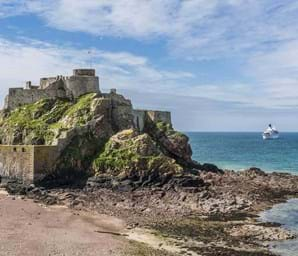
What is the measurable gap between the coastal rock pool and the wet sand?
8983 millimetres

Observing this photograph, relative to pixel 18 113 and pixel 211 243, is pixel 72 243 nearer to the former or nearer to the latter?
pixel 211 243

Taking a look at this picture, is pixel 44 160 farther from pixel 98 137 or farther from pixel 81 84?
pixel 81 84

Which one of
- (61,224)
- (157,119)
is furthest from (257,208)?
(157,119)

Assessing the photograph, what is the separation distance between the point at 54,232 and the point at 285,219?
1731cm

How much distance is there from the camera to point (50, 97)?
2437 inches

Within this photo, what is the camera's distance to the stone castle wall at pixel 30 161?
5128cm

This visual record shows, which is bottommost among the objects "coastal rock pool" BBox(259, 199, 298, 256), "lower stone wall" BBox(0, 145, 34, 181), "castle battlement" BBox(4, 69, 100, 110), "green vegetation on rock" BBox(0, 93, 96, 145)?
"coastal rock pool" BBox(259, 199, 298, 256)

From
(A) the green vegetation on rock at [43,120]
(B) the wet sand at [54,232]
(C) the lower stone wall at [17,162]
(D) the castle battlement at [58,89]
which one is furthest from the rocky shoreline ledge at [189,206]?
(D) the castle battlement at [58,89]

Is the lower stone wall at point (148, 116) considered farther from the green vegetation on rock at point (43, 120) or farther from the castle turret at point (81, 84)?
the green vegetation on rock at point (43, 120)

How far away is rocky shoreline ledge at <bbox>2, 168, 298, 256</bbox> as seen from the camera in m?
30.5

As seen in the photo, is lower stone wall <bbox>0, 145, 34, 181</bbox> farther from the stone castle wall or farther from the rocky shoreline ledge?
the rocky shoreline ledge

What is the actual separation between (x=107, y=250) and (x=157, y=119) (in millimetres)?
42272

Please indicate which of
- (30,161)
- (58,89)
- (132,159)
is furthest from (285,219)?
(58,89)

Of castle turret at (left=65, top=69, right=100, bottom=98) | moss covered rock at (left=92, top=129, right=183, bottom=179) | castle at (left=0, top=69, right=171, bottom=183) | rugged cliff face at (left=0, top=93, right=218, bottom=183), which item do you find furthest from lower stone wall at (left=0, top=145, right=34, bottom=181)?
castle turret at (left=65, top=69, right=100, bottom=98)
